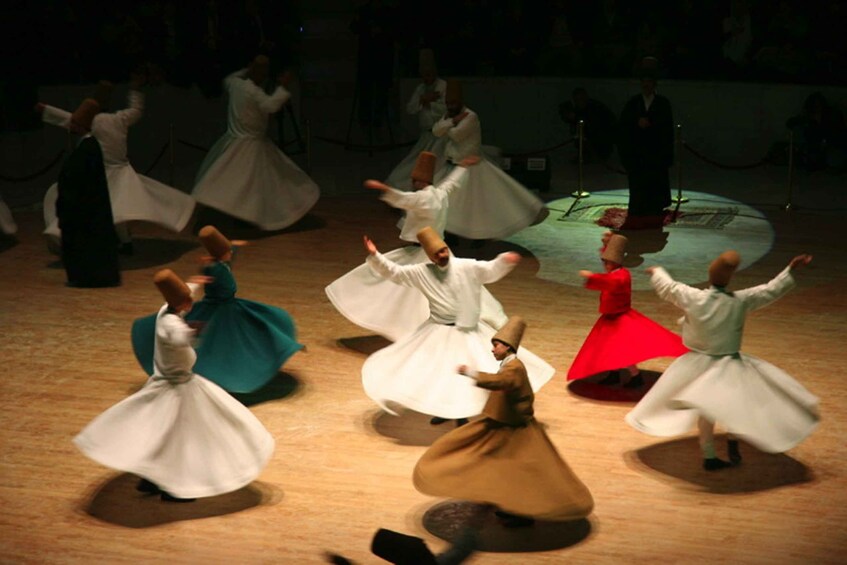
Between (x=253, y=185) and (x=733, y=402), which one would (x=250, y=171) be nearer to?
(x=253, y=185)

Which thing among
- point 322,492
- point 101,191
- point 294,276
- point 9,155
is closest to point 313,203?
point 294,276

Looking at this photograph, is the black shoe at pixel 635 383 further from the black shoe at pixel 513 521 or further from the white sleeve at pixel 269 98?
the white sleeve at pixel 269 98

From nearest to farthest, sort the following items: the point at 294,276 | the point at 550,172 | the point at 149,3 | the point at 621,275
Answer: the point at 621,275 → the point at 294,276 → the point at 550,172 → the point at 149,3

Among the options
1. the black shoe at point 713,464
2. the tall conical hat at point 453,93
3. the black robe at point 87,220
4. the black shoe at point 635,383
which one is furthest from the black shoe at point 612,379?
the black robe at point 87,220

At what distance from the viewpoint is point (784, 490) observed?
850cm

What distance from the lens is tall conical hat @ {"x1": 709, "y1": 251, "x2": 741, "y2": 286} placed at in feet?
28.3

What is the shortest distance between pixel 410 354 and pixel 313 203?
5929 millimetres

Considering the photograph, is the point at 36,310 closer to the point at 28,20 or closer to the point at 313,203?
the point at 313,203

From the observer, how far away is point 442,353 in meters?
9.21

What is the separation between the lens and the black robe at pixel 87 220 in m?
12.5

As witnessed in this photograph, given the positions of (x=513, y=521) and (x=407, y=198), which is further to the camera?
(x=407, y=198)

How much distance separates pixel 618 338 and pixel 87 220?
17.0 feet

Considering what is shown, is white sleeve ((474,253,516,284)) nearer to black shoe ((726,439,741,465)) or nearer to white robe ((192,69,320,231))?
black shoe ((726,439,741,465))

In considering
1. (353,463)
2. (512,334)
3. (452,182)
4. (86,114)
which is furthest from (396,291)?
(86,114)
